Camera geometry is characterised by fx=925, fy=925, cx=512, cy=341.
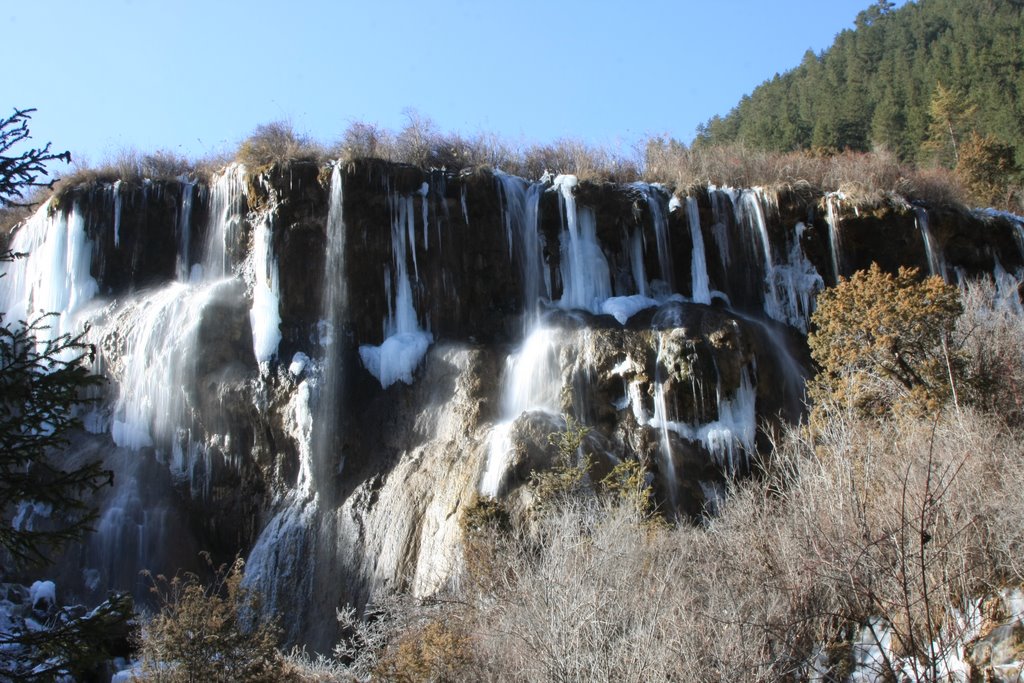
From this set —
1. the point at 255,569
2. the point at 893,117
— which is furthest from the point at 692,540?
the point at 893,117

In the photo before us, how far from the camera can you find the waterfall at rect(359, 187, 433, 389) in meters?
20.1

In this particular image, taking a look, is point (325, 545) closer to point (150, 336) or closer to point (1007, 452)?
point (150, 336)

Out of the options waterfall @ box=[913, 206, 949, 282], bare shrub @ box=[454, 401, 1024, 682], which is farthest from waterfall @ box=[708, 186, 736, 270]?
bare shrub @ box=[454, 401, 1024, 682]

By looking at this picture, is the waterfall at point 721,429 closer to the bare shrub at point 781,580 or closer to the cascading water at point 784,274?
the cascading water at point 784,274

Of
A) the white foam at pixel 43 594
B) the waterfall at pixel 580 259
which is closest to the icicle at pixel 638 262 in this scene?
the waterfall at pixel 580 259

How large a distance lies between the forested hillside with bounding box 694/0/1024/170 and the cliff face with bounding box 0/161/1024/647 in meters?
17.9

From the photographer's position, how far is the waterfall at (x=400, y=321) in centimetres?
2006

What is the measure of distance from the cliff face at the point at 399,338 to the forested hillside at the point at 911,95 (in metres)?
17.9

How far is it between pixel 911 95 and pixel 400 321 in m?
35.7

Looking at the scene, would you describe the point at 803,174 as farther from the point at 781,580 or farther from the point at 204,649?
the point at 204,649

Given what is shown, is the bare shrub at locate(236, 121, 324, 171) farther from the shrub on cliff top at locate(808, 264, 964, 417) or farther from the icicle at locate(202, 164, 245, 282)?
the shrub on cliff top at locate(808, 264, 964, 417)

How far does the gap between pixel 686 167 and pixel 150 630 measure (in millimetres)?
18104

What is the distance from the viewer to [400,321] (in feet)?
68.0

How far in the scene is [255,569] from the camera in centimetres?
1789
